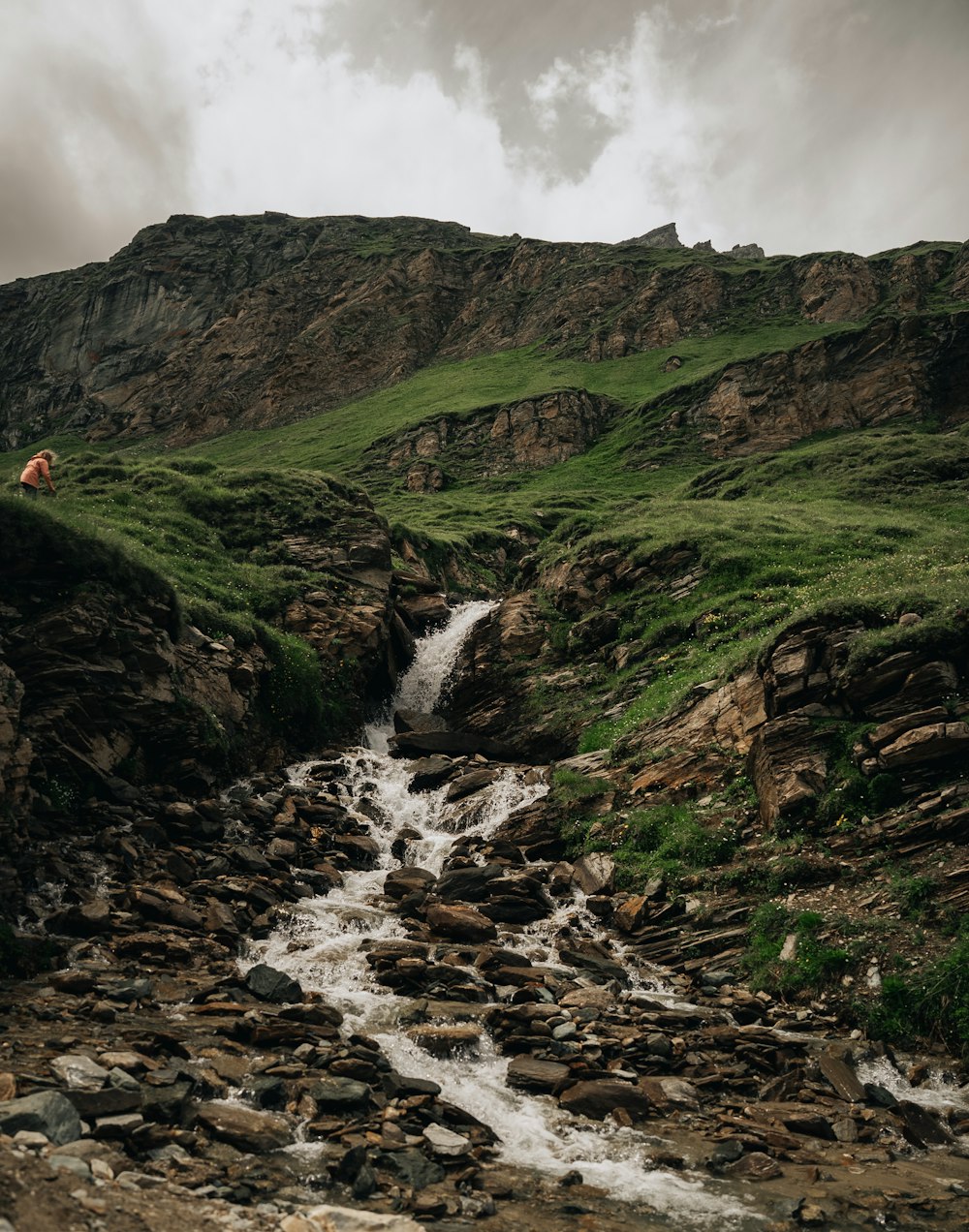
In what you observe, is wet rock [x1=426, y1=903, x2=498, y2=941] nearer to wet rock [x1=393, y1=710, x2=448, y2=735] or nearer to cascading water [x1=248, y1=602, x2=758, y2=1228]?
cascading water [x1=248, y1=602, x2=758, y2=1228]

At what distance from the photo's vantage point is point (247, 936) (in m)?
15.9

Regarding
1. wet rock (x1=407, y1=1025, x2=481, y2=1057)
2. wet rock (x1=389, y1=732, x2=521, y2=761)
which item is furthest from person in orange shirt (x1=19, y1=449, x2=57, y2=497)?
wet rock (x1=407, y1=1025, x2=481, y2=1057)

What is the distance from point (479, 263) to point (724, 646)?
140890mm

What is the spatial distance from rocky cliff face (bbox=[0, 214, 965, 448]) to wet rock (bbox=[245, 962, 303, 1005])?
111212mm

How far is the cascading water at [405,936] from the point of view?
9.20 metres

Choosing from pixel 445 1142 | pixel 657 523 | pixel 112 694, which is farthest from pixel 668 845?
pixel 657 523

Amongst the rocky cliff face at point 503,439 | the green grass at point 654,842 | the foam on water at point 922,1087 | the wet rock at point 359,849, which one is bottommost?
the foam on water at point 922,1087

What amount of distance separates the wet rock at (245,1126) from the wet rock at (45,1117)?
5.10 ft

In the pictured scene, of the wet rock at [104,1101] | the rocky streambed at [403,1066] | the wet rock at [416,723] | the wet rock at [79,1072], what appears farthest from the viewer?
the wet rock at [416,723]

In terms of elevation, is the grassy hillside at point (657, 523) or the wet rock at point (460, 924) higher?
the grassy hillside at point (657, 523)

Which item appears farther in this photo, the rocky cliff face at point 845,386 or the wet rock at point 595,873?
the rocky cliff face at point 845,386

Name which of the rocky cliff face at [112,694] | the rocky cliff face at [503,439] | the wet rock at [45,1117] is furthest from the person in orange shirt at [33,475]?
the rocky cliff face at [503,439]

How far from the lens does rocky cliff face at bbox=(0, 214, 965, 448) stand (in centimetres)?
11538

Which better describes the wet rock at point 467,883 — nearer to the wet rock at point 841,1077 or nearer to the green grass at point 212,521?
the wet rock at point 841,1077
